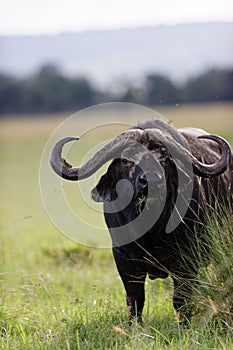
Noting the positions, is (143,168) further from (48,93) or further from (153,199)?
(48,93)

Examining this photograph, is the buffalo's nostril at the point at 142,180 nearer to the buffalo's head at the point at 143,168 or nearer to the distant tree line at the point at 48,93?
the buffalo's head at the point at 143,168

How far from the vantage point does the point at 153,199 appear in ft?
18.7

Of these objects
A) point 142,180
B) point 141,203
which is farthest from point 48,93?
point 142,180

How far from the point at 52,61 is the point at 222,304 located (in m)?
69.1

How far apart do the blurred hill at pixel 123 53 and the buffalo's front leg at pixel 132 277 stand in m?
42.4

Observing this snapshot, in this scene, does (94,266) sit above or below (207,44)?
below

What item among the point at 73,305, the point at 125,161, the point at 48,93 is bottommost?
the point at 73,305

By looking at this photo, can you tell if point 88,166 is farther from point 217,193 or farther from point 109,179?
point 217,193

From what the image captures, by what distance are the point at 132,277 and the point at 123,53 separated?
73.1m

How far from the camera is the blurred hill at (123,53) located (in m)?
54.9

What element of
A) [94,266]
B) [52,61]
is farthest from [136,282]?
[52,61]

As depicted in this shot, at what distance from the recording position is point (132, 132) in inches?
232

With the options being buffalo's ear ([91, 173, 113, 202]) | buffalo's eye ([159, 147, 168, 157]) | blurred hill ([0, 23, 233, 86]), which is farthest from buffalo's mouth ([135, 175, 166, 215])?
blurred hill ([0, 23, 233, 86])

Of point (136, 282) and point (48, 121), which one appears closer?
point (136, 282)
